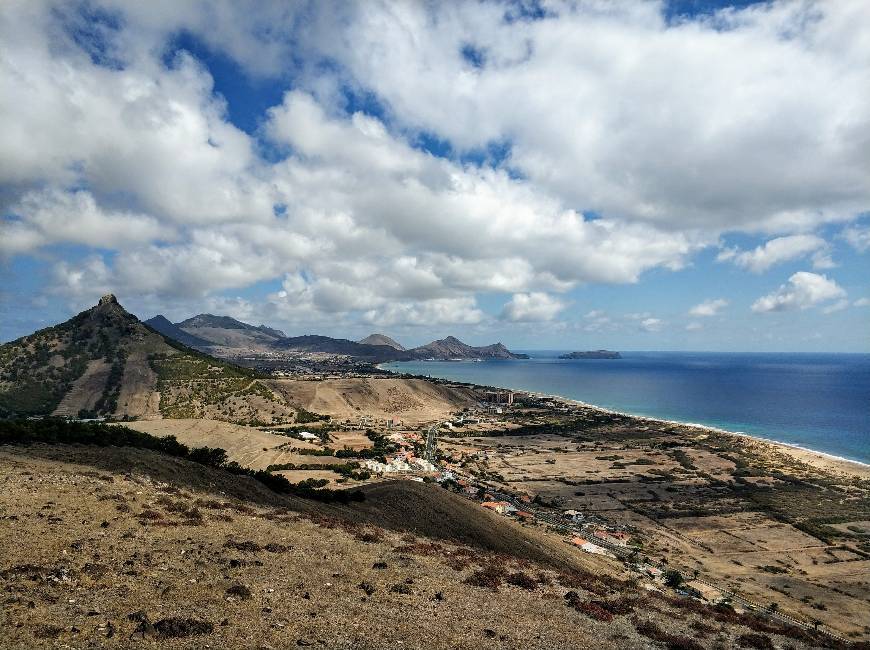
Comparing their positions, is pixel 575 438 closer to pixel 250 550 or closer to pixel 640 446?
pixel 640 446

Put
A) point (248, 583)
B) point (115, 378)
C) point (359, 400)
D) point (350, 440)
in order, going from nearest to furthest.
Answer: point (248, 583)
point (350, 440)
point (115, 378)
point (359, 400)

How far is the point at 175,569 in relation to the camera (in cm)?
1767

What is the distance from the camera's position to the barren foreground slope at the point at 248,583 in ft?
45.7

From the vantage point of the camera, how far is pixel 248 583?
1758cm

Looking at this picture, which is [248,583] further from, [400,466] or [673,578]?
[400,466]

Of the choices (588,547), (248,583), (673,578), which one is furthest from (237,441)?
(248,583)

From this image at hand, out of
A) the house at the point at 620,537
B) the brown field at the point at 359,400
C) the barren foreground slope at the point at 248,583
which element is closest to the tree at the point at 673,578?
the house at the point at 620,537

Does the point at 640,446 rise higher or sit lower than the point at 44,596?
lower

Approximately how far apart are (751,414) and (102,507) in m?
199

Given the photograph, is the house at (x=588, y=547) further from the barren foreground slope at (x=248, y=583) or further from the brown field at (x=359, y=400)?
the brown field at (x=359, y=400)

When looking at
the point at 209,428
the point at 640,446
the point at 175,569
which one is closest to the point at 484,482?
the point at 209,428

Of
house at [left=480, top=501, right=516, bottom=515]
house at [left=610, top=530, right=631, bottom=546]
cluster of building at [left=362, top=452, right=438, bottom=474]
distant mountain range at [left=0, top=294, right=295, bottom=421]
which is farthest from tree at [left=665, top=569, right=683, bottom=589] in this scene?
distant mountain range at [left=0, top=294, right=295, bottom=421]

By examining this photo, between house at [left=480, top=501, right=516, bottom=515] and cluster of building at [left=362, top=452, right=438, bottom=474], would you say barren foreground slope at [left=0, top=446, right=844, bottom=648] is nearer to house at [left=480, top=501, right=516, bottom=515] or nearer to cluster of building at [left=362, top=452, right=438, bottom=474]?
house at [left=480, top=501, right=516, bottom=515]

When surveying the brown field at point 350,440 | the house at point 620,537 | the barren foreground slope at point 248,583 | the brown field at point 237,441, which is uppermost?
the barren foreground slope at point 248,583
